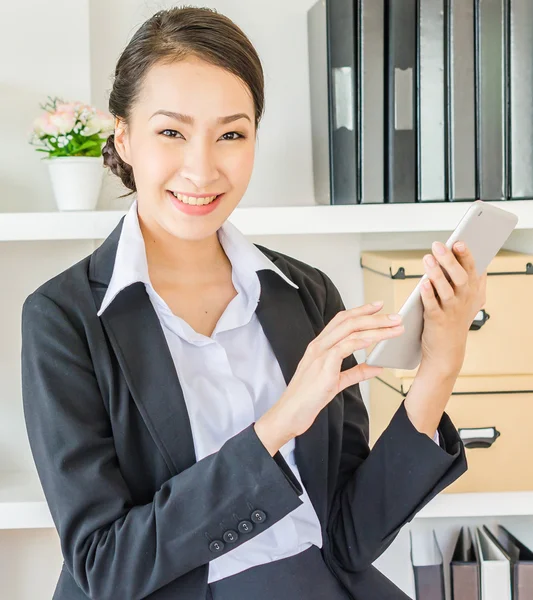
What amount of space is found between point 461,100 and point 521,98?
0.33 ft

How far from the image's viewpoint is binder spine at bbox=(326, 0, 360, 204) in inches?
56.8

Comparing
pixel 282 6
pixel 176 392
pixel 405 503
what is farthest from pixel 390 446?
pixel 282 6

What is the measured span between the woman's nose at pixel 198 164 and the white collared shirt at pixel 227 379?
13 cm

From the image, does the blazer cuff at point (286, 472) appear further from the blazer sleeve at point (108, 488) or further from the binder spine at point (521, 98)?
the binder spine at point (521, 98)

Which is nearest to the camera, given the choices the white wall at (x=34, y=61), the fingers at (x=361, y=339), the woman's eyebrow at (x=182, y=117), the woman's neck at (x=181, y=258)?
the fingers at (x=361, y=339)

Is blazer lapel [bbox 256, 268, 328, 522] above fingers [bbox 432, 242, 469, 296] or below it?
below

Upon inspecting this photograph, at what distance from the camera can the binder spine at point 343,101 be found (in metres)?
1.44

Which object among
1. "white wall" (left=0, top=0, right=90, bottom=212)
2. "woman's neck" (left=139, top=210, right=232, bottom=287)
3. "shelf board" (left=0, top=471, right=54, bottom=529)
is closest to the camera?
"woman's neck" (left=139, top=210, right=232, bottom=287)

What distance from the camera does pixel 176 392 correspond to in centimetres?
107

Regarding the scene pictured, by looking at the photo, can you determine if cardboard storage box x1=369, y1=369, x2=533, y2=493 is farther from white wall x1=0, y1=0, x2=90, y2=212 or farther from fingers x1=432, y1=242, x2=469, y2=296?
white wall x1=0, y1=0, x2=90, y2=212

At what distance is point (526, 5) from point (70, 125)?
77cm

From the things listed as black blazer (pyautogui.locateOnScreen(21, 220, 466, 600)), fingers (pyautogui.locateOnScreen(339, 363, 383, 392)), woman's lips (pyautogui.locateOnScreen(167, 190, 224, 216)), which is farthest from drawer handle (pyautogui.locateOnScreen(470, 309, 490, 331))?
woman's lips (pyautogui.locateOnScreen(167, 190, 224, 216))

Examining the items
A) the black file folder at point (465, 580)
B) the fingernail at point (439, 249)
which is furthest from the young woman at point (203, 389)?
the black file folder at point (465, 580)

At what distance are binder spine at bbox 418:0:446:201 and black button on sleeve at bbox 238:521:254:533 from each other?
0.69 meters
